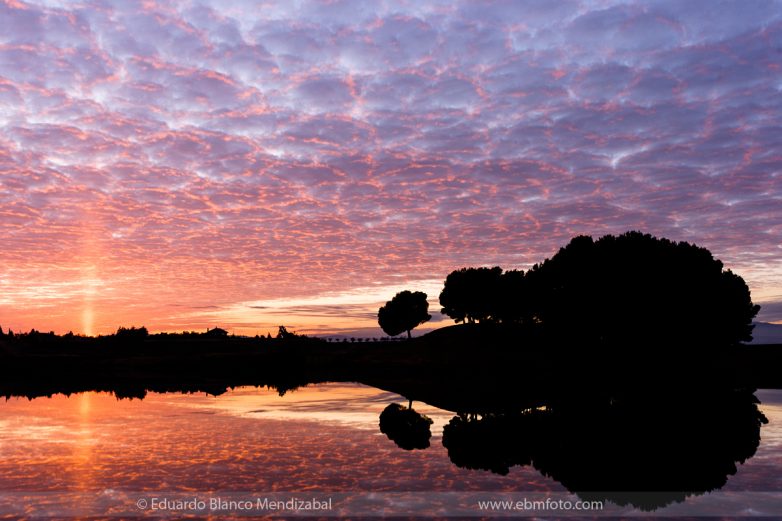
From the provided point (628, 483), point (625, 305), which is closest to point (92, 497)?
point (628, 483)

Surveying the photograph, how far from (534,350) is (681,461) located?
8364 centimetres

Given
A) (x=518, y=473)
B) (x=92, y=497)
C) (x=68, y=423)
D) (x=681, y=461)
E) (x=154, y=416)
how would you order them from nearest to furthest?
(x=92, y=497), (x=518, y=473), (x=681, y=461), (x=68, y=423), (x=154, y=416)

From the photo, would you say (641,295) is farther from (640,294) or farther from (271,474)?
(271,474)

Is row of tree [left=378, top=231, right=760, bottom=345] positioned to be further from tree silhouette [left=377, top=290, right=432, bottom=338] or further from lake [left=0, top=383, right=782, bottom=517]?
tree silhouette [left=377, top=290, right=432, bottom=338]

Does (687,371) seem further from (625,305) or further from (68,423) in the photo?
(68,423)

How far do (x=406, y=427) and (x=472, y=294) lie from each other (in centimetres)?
10792

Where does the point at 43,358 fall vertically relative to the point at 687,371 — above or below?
above

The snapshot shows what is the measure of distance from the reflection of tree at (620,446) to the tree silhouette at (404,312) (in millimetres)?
135603

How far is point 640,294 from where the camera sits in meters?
76.4

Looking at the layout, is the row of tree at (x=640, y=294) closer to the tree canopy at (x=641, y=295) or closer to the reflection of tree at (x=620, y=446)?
the tree canopy at (x=641, y=295)

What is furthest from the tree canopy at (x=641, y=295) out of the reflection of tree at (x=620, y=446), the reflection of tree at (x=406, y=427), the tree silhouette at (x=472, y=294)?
the reflection of tree at (x=406, y=427)

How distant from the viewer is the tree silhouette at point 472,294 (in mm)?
137750

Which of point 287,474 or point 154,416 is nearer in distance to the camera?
point 287,474

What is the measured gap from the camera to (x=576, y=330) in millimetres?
84312
